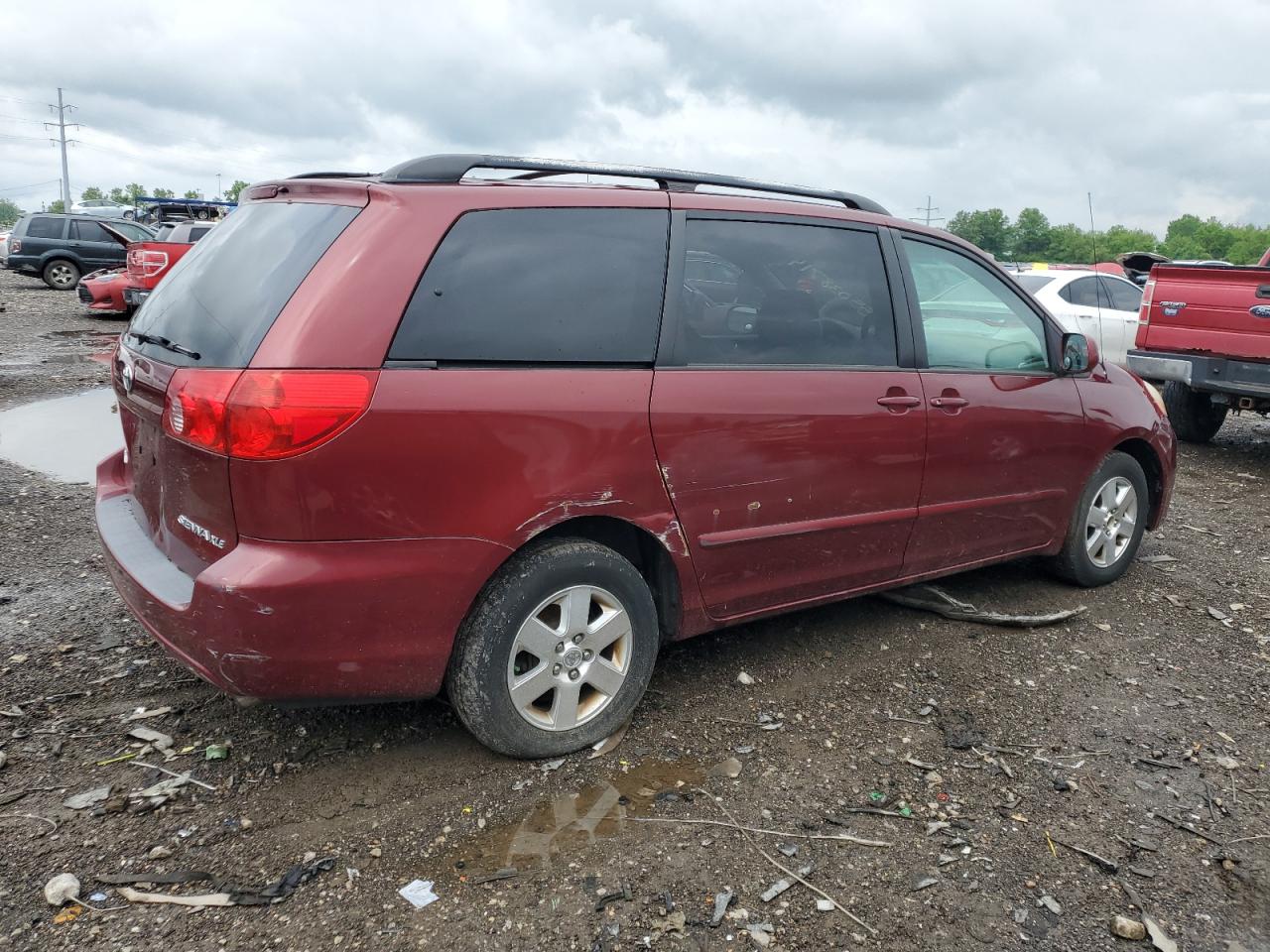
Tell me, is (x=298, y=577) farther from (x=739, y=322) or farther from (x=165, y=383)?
(x=739, y=322)

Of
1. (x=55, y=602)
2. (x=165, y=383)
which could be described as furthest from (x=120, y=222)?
(x=165, y=383)

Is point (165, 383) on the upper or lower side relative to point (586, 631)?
upper

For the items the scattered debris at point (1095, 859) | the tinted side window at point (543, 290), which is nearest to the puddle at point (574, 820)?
the scattered debris at point (1095, 859)

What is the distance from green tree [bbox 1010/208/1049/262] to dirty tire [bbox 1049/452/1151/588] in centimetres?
3746

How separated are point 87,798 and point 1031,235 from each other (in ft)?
173

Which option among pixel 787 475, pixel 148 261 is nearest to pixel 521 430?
pixel 787 475

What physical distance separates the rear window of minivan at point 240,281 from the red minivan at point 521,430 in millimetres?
12

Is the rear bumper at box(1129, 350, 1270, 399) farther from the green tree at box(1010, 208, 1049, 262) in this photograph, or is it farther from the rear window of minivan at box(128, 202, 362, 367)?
the green tree at box(1010, 208, 1049, 262)

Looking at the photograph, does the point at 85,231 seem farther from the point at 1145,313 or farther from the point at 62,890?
the point at 62,890

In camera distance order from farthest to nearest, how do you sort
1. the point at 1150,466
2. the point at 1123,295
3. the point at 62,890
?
the point at 1123,295 → the point at 1150,466 → the point at 62,890

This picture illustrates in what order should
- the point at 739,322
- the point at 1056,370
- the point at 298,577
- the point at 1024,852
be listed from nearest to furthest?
the point at 298,577 < the point at 1024,852 < the point at 739,322 < the point at 1056,370

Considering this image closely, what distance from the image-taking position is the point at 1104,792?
10.3 ft

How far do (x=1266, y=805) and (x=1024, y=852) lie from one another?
908mm

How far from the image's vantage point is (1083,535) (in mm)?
4777
